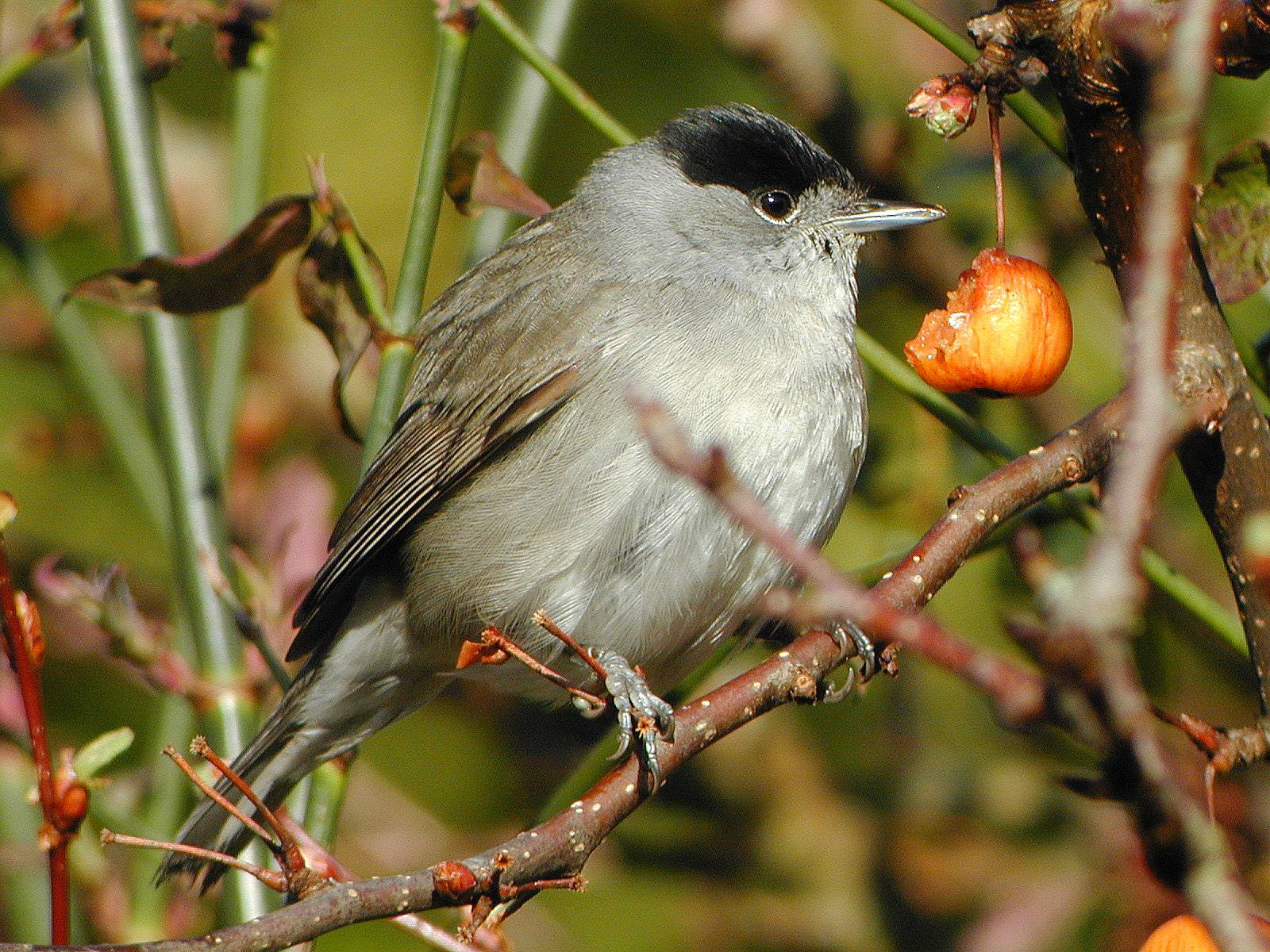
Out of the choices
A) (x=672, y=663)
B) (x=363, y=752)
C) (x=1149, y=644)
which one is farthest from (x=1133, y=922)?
(x=363, y=752)

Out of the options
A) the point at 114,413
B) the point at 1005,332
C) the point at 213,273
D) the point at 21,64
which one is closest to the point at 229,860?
the point at 1005,332

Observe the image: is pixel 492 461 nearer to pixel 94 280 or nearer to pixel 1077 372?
pixel 94 280

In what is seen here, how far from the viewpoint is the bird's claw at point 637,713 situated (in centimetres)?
161

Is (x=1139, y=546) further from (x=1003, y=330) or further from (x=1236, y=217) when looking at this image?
(x=1236, y=217)

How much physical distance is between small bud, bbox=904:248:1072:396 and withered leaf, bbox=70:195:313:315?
1.18 meters

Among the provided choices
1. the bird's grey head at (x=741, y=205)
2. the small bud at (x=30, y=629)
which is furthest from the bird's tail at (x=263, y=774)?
the bird's grey head at (x=741, y=205)

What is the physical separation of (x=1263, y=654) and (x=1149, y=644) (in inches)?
40.3

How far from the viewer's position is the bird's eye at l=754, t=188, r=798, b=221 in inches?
121

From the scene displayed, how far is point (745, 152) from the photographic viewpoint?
10.3ft

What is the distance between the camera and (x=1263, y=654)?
165 cm

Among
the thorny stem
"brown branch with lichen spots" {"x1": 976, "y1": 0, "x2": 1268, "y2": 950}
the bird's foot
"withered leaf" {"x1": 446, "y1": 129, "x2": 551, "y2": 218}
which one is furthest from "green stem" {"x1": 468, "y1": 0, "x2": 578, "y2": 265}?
"brown branch with lichen spots" {"x1": 976, "y1": 0, "x2": 1268, "y2": 950}

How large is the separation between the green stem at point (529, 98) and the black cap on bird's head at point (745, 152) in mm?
501

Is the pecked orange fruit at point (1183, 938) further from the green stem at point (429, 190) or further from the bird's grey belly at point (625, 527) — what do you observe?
the green stem at point (429, 190)

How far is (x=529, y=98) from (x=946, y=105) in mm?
1294
